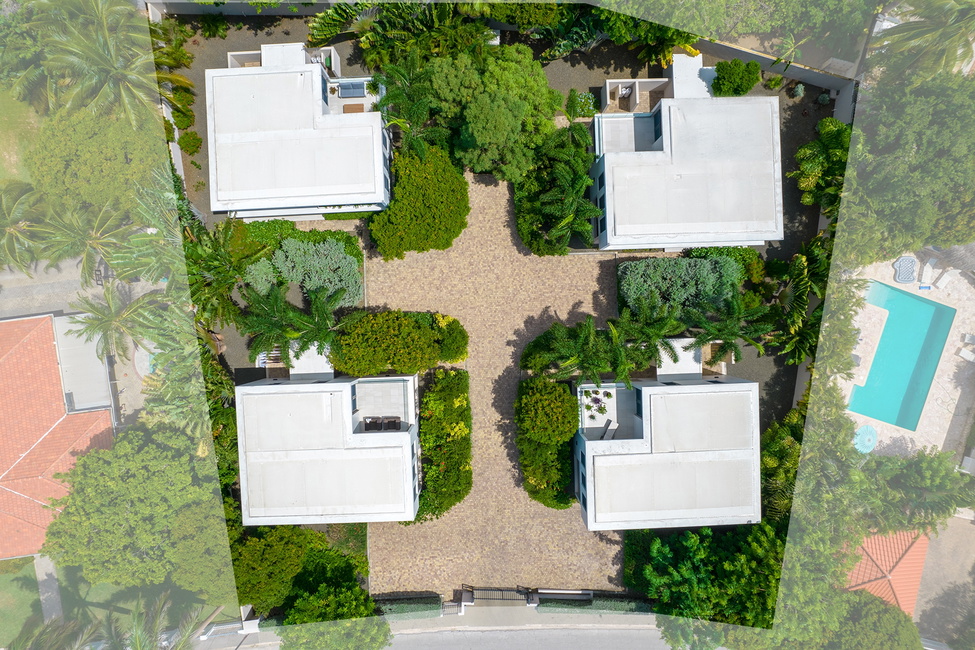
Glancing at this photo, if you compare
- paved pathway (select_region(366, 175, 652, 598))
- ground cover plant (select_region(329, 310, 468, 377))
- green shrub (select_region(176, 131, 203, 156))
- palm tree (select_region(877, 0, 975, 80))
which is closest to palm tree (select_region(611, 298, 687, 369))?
paved pathway (select_region(366, 175, 652, 598))

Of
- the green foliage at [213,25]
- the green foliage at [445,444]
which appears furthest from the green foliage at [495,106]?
the green foliage at [213,25]

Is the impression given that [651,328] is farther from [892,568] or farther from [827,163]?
[892,568]

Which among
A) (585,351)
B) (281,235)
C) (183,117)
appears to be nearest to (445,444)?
(585,351)

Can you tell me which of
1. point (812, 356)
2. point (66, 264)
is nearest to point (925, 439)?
point (812, 356)

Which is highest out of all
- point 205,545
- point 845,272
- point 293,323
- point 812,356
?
point 845,272

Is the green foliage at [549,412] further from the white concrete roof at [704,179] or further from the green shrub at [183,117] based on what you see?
the green shrub at [183,117]

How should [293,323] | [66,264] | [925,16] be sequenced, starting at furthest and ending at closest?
1. [66,264]
2. [293,323]
3. [925,16]

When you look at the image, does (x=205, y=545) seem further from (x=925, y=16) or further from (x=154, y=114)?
(x=925, y=16)

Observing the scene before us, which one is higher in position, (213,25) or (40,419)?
(213,25)
